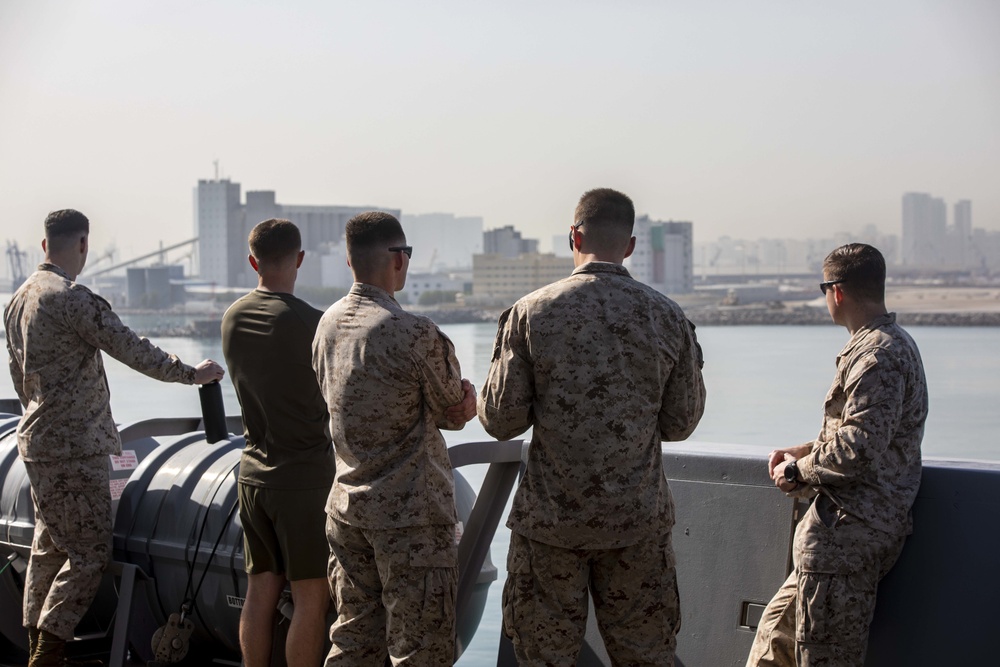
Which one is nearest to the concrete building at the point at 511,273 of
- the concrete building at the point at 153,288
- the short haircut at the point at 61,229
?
the concrete building at the point at 153,288

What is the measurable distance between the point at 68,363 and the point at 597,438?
2.20 metres

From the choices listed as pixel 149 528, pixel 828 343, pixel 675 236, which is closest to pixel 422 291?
pixel 675 236

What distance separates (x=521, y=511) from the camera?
9.64 ft

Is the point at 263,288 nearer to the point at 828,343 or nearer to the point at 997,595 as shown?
the point at 997,595

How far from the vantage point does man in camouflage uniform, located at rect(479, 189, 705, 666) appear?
2842mm

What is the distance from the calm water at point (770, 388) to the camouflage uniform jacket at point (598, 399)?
13.6 ft

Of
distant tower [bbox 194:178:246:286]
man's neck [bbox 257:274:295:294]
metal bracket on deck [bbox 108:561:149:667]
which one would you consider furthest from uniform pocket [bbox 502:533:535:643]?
distant tower [bbox 194:178:246:286]

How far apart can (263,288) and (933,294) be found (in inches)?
3573

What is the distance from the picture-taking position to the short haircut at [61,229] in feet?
14.0

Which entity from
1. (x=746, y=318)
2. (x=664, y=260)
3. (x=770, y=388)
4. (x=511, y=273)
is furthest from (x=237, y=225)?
(x=770, y=388)

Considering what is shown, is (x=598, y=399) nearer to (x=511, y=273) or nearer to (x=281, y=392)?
(x=281, y=392)

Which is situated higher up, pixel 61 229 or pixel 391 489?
pixel 61 229

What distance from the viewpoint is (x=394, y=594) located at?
3.03 meters

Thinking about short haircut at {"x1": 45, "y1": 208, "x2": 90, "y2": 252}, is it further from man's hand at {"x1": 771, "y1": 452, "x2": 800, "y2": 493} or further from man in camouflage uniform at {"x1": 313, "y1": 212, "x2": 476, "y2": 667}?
man's hand at {"x1": 771, "y1": 452, "x2": 800, "y2": 493}
